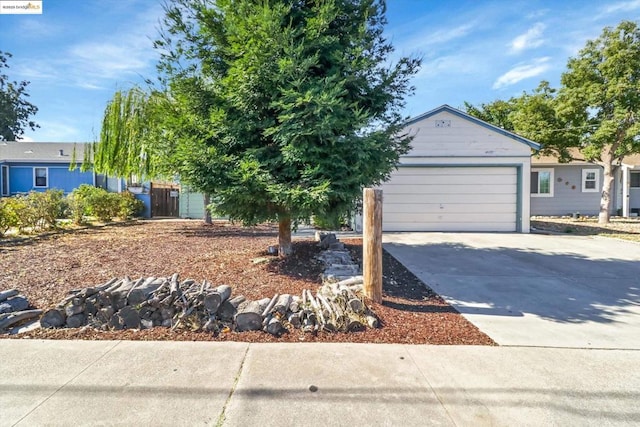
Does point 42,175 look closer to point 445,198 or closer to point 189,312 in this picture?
point 189,312

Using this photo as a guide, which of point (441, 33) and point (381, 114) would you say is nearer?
point (381, 114)

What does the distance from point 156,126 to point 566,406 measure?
656 cm

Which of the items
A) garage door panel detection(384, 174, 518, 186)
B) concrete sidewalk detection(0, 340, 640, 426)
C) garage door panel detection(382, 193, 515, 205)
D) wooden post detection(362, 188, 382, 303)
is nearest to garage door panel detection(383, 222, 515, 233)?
garage door panel detection(382, 193, 515, 205)

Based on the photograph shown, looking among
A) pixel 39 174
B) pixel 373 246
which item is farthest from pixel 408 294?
pixel 39 174

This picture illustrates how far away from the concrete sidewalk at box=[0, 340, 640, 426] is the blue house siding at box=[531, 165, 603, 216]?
56.5 feet

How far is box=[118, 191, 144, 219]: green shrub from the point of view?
45.4ft

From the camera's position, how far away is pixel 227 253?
268 inches

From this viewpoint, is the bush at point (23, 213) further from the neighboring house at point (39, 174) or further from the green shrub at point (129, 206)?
the neighboring house at point (39, 174)

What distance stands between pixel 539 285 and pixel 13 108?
4451cm

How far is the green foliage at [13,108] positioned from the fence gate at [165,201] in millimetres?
25945

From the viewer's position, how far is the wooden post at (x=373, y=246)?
4000 millimetres

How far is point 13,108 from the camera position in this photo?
102 ft

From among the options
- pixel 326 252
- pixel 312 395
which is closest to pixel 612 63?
pixel 326 252

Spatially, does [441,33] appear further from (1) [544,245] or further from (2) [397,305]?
(2) [397,305]
